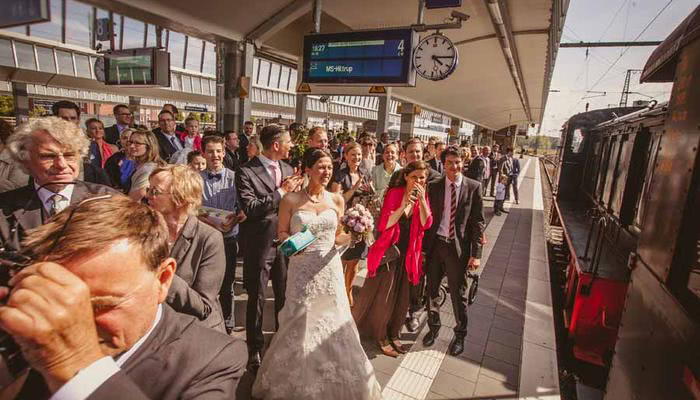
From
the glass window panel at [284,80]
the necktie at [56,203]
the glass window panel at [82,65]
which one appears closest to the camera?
the necktie at [56,203]

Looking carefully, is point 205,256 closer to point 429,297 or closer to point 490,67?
point 429,297

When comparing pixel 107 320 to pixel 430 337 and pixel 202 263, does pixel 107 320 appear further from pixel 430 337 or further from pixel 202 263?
pixel 430 337

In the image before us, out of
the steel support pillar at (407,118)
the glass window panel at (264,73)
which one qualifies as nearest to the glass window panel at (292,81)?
the glass window panel at (264,73)

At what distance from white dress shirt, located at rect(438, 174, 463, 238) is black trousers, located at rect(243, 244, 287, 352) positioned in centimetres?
172

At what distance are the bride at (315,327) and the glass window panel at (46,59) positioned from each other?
815 inches

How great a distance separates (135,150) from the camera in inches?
144

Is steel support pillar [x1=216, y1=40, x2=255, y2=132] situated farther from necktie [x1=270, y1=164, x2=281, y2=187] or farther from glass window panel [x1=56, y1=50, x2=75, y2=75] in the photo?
glass window panel [x1=56, y1=50, x2=75, y2=75]

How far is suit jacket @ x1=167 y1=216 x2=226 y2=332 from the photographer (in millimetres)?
1989

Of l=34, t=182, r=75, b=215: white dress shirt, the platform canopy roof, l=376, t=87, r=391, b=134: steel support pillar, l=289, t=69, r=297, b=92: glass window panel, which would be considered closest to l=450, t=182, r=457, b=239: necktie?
l=34, t=182, r=75, b=215: white dress shirt

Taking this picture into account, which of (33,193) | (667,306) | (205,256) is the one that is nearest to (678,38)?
(667,306)

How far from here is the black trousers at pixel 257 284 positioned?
3.32 metres

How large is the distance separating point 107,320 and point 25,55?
72.8ft

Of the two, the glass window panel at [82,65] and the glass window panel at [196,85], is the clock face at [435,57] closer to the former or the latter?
the glass window panel at [82,65]

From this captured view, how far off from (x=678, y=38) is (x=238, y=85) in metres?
8.76
